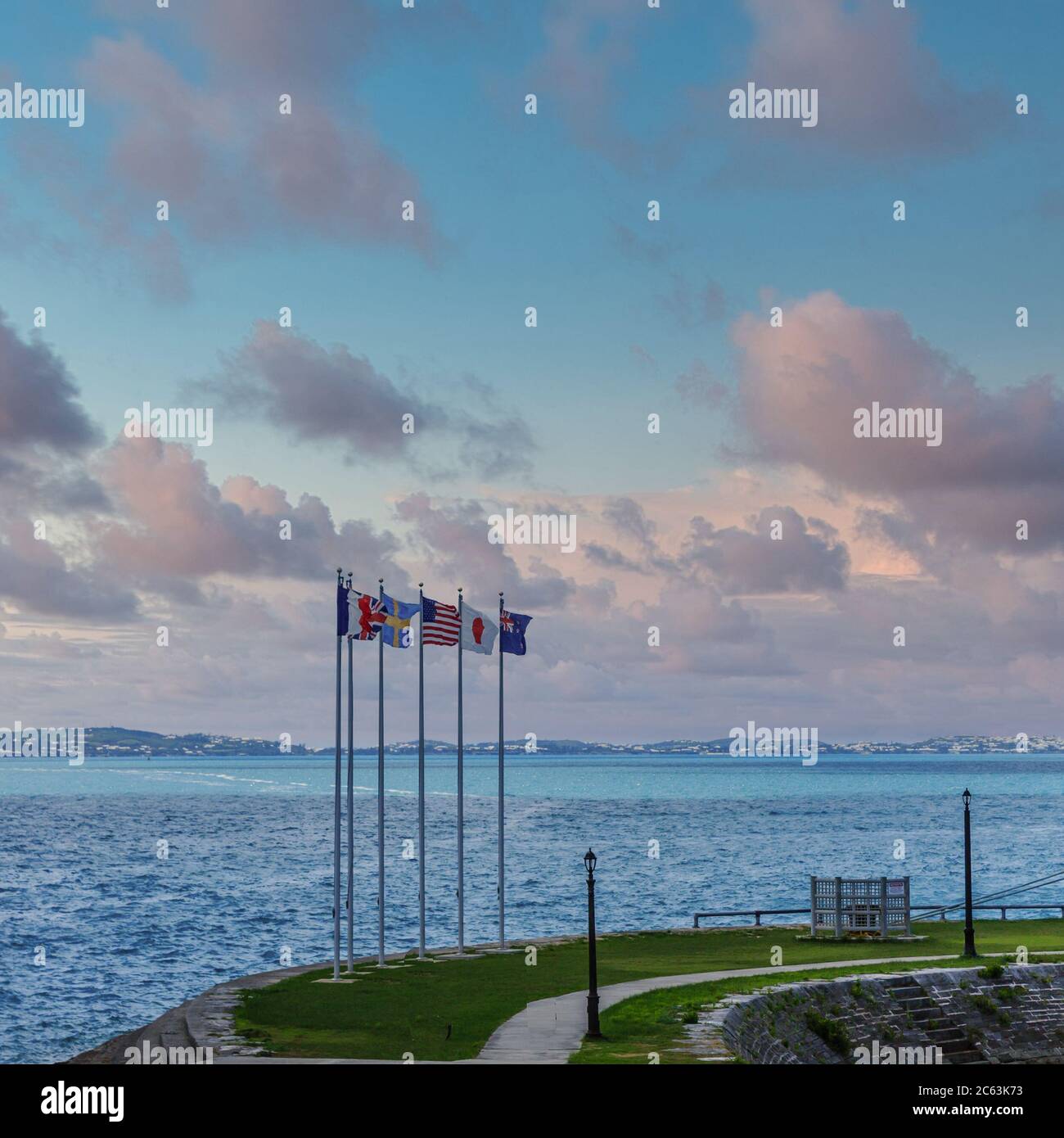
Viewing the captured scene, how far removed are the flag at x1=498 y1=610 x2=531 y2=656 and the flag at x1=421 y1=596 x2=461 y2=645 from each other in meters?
2.13

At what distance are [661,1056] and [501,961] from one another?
14.4 metres

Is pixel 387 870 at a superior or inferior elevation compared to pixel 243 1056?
inferior

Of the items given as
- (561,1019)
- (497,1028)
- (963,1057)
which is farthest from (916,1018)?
(497,1028)

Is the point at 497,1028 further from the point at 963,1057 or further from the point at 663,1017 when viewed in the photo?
the point at 963,1057

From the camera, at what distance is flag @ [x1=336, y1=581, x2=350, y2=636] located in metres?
35.0

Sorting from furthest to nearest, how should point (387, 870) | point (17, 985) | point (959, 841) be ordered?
point (959, 841) → point (387, 870) → point (17, 985)

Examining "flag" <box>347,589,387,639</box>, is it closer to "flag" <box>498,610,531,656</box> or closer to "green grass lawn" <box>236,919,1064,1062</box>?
"flag" <box>498,610,531,656</box>

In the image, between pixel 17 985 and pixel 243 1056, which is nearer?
pixel 243 1056

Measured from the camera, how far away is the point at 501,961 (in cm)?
3753

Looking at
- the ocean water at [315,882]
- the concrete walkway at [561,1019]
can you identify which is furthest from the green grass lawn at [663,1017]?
the ocean water at [315,882]

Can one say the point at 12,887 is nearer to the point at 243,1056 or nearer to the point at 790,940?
the point at 790,940

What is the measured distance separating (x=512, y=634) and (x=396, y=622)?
4.92 meters

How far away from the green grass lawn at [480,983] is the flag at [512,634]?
8399 millimetres
